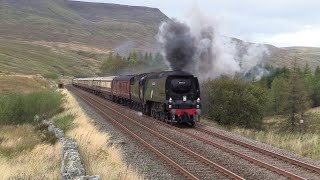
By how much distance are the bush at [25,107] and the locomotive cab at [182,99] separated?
12277 mm

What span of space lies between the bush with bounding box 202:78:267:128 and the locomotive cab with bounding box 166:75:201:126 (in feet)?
64.9

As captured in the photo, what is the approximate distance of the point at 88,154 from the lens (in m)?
15.3

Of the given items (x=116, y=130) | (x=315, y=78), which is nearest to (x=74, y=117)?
(x=116, y=130)

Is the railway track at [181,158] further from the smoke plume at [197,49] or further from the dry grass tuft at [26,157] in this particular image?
the smoke plume at [197,49]

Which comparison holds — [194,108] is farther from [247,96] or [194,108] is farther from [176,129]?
[247,96]

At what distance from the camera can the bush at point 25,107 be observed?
103ft

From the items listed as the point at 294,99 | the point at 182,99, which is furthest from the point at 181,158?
the point at 294,99

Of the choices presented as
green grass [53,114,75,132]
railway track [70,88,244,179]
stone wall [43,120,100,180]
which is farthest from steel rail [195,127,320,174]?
green grass [53,114,75,132]

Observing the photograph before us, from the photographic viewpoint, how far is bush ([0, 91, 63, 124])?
31388mm

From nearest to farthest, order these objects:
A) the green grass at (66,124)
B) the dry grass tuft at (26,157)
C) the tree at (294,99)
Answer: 1. the dry grass tuft at (26,157)
2. the green grass at (66,124)
3. the tree at (294,99)

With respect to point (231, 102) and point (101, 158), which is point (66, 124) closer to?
point (101, 158)

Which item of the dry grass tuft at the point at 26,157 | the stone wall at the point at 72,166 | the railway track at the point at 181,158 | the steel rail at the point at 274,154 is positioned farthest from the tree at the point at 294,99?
the stone wall at the point at 72,166

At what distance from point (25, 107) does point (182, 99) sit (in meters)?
14.4

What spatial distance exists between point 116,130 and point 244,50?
122ft
